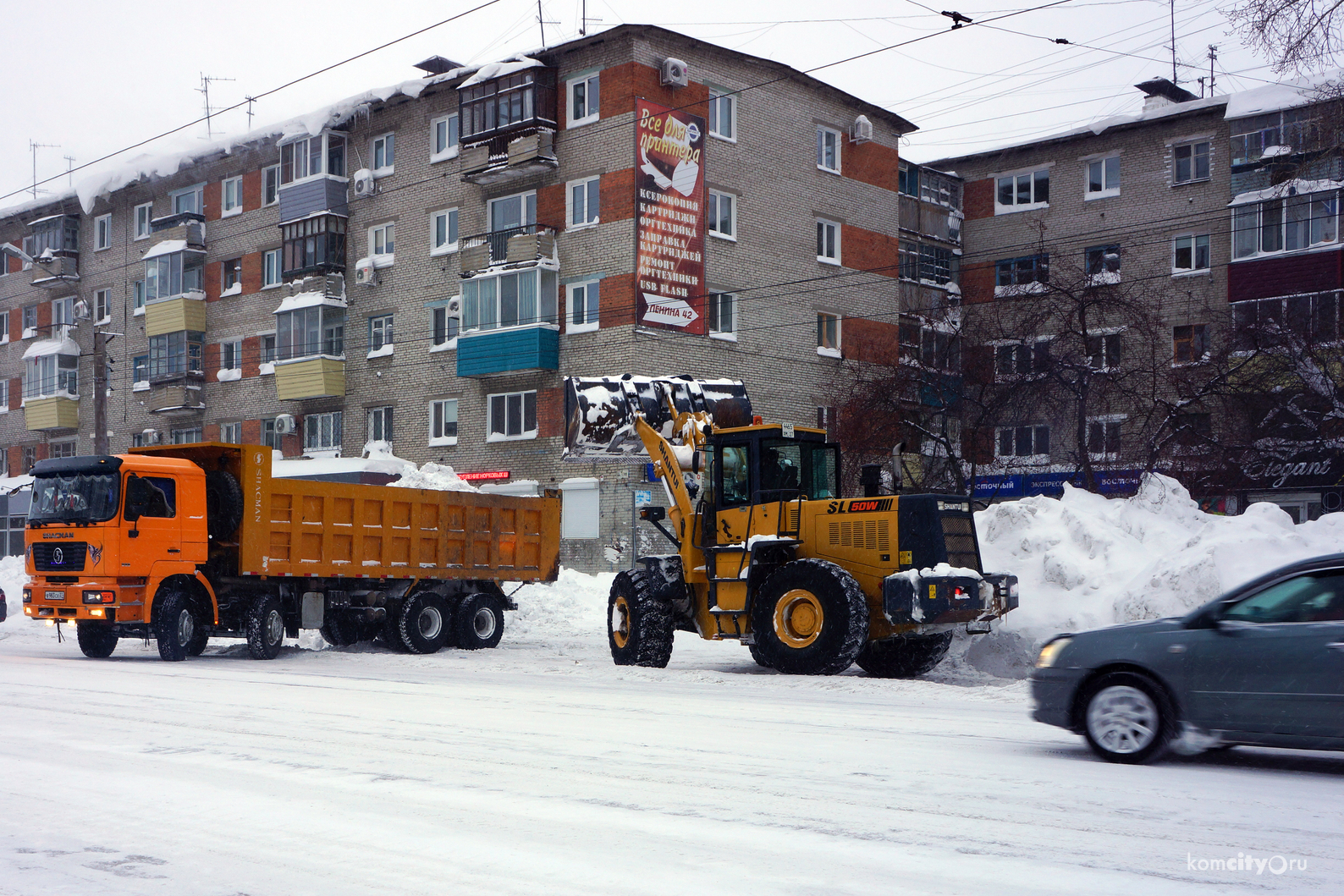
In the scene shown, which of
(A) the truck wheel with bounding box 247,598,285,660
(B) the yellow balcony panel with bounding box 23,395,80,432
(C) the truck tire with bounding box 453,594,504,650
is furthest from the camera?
(B) the yellow balcony panel with bounding box 23,395,80,432

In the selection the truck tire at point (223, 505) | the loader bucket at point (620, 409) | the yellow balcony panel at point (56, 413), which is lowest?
the truck tire at point (223, 505)

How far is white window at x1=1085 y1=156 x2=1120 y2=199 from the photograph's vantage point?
156ft

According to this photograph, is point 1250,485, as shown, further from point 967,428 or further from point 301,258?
point 301,258

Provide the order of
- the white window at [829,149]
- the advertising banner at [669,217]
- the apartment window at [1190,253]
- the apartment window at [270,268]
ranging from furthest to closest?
the apartment window at [270,268], the apartment window at [1190,253], the white window at [829,149], the advertising banner at [669,217]

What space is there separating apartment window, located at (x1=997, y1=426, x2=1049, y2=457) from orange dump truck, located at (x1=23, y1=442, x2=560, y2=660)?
2654 centimetres

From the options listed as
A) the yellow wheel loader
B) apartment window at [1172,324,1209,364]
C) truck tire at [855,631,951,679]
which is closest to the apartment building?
apartment window at [1172,324,1209,364]

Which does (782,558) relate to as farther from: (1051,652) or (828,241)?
(828,241)

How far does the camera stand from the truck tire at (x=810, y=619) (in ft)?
48.8

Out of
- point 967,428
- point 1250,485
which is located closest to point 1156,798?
point 1250,485

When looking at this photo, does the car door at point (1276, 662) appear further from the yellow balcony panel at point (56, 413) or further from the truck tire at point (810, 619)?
the yellow balcony panel at point (56, 413)

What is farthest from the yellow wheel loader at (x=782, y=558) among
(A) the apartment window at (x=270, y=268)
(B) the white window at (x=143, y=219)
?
→ (B) the white window at (x=143, y=219)

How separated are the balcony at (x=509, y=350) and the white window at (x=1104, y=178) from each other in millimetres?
22359

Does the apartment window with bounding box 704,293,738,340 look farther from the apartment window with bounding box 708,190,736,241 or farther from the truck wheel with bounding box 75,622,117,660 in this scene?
the truck wheel with bounding box 75,622,117,660

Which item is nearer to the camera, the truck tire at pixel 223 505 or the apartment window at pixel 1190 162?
the truck tire at pixel 223 505
